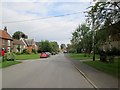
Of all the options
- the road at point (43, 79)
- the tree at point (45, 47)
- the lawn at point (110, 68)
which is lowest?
the road at point (43, 79)

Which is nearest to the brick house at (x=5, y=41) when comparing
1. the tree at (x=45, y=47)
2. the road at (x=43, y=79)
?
the tree at (x=45, y=47)

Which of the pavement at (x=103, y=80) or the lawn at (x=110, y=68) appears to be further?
the lawn at (x=110, y=68)

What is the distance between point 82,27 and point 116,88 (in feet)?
214

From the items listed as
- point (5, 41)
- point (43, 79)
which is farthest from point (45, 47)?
point (43, 79)

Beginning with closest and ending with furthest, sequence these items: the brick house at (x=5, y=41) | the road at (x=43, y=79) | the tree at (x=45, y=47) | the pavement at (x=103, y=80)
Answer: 1. the pavement at (x=103, y=80)
2. the road at (x=43, y=79)
3. the brick house at (x=5, y=41)
4. the tree at (x=45, y=47)

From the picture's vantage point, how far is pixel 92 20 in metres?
26.4

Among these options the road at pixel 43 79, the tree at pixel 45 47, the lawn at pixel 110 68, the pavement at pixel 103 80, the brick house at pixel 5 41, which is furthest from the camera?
the tree at pixel 45 47

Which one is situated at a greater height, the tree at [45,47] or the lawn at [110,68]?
the tree at [45,47]

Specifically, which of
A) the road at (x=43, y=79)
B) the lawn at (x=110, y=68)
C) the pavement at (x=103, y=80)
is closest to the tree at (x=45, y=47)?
the lawn at (x=110, y=68)

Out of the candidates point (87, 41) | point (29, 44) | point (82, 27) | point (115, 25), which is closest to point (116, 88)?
point (115, 25)

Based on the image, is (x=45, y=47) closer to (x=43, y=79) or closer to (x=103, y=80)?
(x=43, y=79)

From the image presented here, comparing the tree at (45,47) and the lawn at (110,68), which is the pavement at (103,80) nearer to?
the lawn at (110,68)

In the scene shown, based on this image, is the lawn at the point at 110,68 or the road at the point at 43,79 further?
the lawn at the point at 110,68

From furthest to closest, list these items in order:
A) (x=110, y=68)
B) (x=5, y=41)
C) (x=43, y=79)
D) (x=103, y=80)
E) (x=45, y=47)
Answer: (x=45, y=47) → (x=5, y=41) → (x=110, y=68) → (x=43, y=79) → (x=103, y=80)
